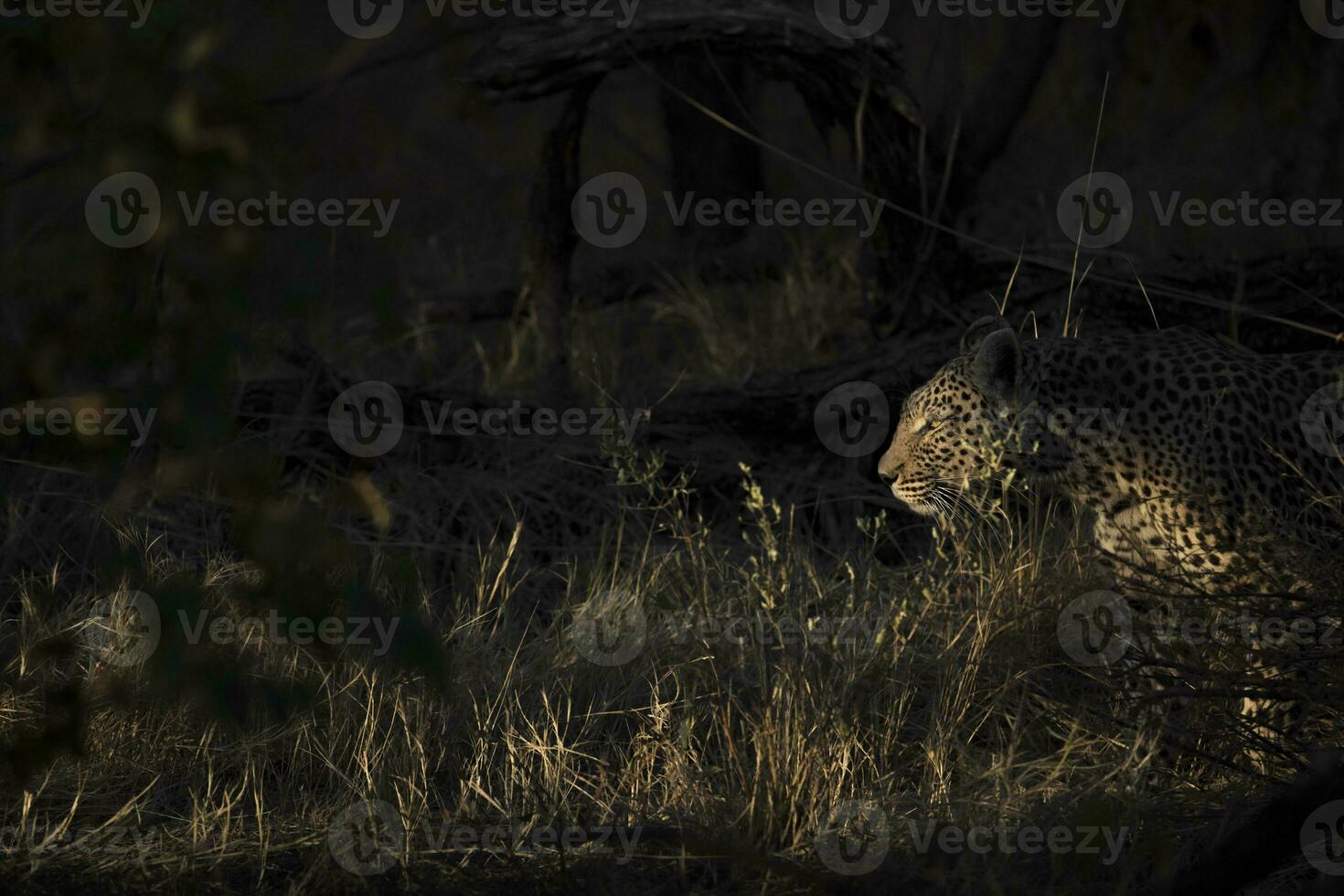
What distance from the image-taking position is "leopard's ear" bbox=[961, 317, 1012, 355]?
4703 millimetres

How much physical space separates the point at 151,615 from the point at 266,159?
259cm

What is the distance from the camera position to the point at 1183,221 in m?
8.25

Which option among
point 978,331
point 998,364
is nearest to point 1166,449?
point 998,364

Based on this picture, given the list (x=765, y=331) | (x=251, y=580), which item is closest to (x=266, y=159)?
(x=251, y=580)

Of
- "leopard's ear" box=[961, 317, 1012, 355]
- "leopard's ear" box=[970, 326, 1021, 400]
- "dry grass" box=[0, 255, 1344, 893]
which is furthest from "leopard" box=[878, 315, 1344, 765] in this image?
"dry grass" box=[0, 255, 1344, 893]

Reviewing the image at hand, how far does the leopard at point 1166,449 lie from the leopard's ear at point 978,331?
156mm

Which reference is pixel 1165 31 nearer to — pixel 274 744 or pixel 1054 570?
pixel 1054 570

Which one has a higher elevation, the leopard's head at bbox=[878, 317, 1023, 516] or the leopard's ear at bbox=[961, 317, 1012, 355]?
the leopard's ear at bbox=[961, 317, 1012, 355]

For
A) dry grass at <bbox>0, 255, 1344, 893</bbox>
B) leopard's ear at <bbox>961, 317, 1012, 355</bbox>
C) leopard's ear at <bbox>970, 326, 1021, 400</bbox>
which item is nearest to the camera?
dry grass at <bbox>0, 255, 1344, 893</bbox>

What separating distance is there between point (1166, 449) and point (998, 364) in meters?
0.53

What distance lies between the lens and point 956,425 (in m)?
4.60

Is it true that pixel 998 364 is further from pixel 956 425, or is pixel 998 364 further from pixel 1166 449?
pixel 1166 449

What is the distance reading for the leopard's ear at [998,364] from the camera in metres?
4.36

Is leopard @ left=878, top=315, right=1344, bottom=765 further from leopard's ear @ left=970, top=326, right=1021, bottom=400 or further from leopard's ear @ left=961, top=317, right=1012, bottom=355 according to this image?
leopard's ear @ left=961, top=317, right=1012, bottom=355
